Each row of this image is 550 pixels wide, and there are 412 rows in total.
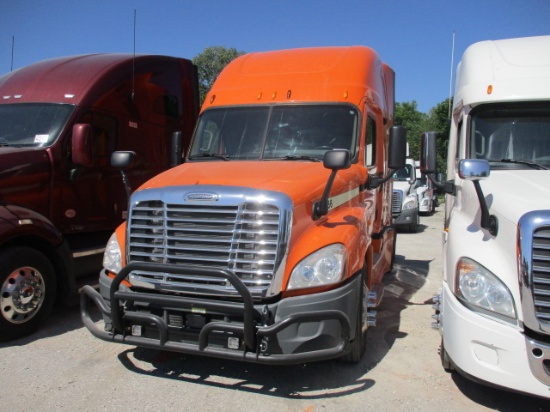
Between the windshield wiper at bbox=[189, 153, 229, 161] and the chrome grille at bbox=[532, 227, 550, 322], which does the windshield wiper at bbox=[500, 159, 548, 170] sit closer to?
the chrome grille at bbox=[532, 227, 550, 322]

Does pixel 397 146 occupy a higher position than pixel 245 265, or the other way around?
pixel 397 146

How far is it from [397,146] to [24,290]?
13.4 ft

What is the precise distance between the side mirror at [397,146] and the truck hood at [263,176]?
0.56 m

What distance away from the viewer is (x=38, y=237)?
5223 millimetres

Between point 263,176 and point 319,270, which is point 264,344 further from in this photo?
point 263,176

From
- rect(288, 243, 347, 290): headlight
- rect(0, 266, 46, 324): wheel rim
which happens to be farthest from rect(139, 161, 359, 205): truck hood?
rect(0, 266, 46, 324): wheel rim

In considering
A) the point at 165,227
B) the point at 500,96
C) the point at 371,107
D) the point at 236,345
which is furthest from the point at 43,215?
the point at 500,96

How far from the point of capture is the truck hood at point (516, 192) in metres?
3.43

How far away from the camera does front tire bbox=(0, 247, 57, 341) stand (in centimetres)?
488

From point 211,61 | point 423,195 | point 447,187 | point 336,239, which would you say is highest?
point 211,61

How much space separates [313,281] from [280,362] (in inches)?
24.8

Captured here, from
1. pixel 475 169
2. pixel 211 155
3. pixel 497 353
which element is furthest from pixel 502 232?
pixel 211 155

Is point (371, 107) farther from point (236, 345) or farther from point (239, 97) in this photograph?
point (236, 345)

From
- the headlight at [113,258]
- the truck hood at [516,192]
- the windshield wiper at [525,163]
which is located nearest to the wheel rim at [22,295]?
the headlight at [113,258]
